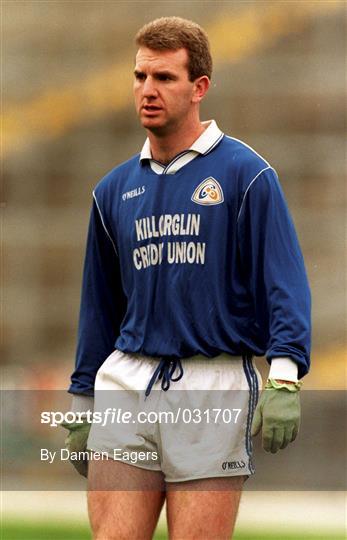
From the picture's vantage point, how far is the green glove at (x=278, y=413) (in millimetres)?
3527

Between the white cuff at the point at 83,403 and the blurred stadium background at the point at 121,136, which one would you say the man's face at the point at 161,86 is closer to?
the white cuff at the point at 83,403

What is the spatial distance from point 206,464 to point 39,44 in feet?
36.3

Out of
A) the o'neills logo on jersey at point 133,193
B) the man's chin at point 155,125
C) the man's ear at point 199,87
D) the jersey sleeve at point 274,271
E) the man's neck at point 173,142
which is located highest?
the man's ear at point 199,87

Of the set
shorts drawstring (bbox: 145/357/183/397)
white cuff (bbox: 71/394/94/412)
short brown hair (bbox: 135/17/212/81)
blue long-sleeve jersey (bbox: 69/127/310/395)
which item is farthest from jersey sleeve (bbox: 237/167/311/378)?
white cuff (bbox: 71/394/94/412)

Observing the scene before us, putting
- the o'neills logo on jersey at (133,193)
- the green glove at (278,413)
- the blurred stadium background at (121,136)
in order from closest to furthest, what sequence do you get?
the green glove at (278,413) → the o'neills logo on jersey at (133,193) → the blurred stadium background at (121,136)

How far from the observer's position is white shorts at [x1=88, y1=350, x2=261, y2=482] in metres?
3.64

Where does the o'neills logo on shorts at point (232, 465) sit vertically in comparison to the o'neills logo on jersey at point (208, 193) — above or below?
below

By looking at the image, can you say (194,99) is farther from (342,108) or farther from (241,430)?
(342,108)

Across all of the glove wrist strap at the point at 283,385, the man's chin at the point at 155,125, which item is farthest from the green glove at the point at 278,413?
the man's chin at the point at 155,125

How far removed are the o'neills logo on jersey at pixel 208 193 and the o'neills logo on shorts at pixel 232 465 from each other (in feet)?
2.47

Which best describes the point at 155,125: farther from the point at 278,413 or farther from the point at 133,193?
the point at 278,413

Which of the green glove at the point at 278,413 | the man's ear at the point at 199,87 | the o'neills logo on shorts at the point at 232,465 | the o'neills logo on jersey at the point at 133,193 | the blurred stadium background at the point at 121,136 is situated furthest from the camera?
the blurred stadium background at the point at 121,136

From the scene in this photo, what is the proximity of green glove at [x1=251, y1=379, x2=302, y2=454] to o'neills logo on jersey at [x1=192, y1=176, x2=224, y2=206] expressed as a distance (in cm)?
55

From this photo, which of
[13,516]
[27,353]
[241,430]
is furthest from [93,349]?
[27,353]
